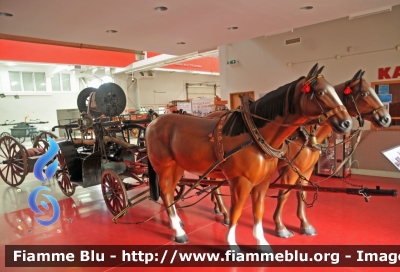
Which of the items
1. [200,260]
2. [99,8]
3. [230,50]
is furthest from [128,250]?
[230,50]

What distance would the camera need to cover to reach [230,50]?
8297 millimetres

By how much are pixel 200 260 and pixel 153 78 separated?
57.1 ft

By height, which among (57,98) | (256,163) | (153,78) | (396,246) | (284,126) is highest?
(153,78)

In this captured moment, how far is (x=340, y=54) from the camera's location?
6227 millimetres

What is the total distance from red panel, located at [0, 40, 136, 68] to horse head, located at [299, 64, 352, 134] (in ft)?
29.3

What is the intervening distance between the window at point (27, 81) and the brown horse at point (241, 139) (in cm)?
1653

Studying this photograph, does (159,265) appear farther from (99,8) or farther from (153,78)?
(153,78)

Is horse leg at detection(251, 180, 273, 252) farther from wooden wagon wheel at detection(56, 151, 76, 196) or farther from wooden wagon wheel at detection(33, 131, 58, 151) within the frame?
wooden wagon wheel at detection(33, 131, 58, 151)

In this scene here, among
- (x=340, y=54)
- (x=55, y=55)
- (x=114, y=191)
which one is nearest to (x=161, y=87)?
(x=55, y=55)

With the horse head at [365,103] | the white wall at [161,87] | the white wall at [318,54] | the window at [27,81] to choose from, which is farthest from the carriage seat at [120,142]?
the window at [27,81]

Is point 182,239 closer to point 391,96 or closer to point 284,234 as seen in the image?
point 284,234

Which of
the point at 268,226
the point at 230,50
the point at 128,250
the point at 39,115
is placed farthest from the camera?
the point at 39,115

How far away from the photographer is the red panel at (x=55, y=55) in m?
8.06

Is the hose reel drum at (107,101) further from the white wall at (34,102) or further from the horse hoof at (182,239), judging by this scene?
the white wall at (34,102)
